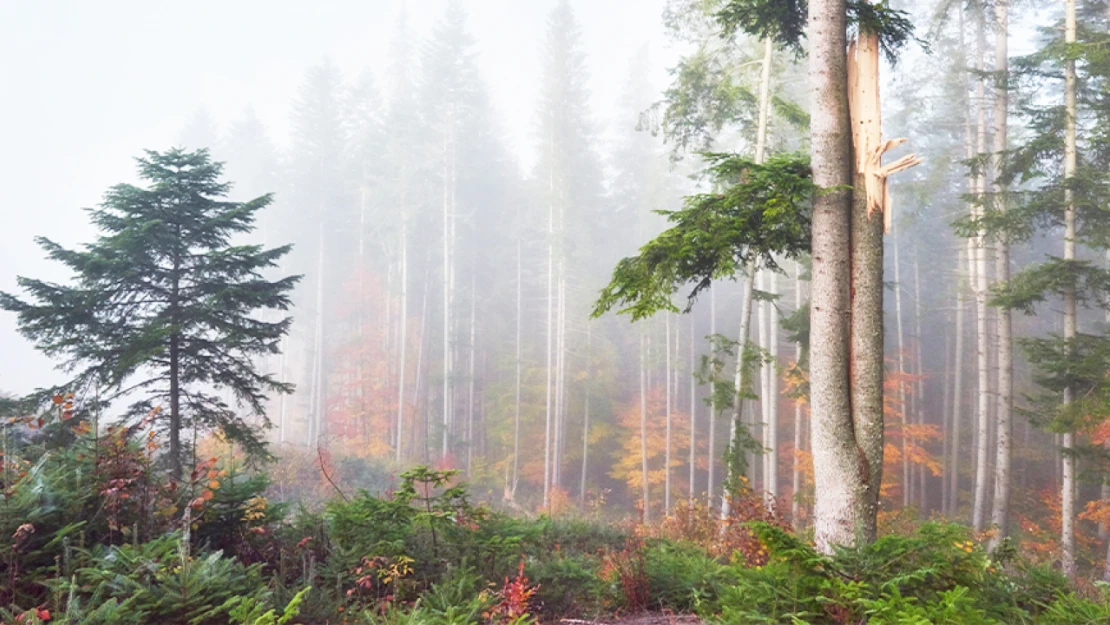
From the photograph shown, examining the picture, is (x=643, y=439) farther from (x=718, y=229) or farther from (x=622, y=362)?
(x=718, y=229)

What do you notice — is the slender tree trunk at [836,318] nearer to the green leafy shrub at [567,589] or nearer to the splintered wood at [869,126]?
the splintered wood at [869,126]

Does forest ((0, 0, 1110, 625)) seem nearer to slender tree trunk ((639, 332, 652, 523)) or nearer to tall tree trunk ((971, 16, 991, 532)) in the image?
tall tree trunk ((971, 16, 991, 532))

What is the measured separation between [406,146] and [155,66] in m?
84.2

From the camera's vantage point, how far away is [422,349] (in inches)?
1094

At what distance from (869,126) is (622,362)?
23.0m

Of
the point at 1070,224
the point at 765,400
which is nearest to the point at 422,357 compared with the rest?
the point at 765,400

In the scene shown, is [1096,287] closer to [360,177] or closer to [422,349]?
[422,349]

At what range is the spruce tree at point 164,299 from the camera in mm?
7793

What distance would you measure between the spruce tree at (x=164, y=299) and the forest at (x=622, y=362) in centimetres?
6

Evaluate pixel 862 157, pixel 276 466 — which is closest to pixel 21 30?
pixel 276 466

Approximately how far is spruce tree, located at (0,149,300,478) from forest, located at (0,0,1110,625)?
0.20 ft

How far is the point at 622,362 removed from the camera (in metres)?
27.1


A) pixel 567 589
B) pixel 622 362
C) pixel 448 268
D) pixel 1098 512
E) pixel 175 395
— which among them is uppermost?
pixel 448 268

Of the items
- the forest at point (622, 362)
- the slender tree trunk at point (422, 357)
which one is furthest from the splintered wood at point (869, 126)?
the slender tree trunk at point (422, 357)
